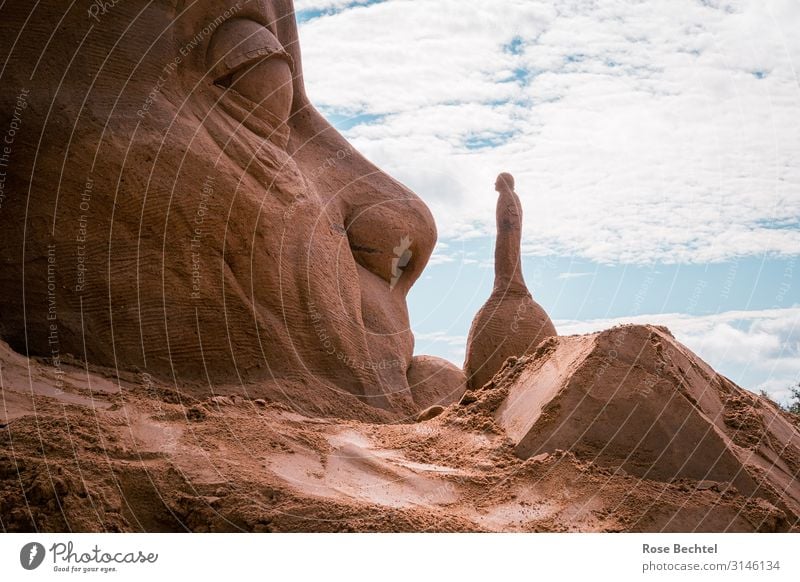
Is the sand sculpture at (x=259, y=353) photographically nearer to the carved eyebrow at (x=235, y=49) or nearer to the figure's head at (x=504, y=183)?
the carved eyebrow at (x=235, y=49)

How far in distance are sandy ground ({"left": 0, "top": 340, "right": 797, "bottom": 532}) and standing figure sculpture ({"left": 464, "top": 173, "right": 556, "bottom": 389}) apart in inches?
109

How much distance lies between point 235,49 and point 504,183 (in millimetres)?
2794

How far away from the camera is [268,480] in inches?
148

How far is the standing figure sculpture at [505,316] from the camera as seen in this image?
7613 mm

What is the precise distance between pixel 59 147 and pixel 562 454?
10.8 ft

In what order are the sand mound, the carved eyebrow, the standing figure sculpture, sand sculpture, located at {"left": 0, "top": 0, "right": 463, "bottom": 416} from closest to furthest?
the sand mound < sand sculpture, located at {"left": 0, "top": 0, "right": 463, "bottom": 416} < the carved eyebrow < the standing figure sculpture

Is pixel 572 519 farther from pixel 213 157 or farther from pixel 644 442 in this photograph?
pixel 213 157

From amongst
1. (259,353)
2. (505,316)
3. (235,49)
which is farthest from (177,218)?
(505,316)

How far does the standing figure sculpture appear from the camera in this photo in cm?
761

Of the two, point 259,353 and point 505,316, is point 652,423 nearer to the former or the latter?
point 259,353

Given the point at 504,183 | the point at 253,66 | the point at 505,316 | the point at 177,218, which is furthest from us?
the point at 504,183

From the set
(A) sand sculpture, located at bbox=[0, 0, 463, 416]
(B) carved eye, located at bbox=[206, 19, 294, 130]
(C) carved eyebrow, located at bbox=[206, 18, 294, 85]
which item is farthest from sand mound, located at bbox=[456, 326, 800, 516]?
(C) carved eyebrow, located at bbox=[206, 18, 294, 85]

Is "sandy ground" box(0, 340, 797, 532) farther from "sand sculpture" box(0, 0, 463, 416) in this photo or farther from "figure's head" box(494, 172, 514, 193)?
"figure's head" box(494, 172, 514, 193)

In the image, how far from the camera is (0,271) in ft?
17.3
